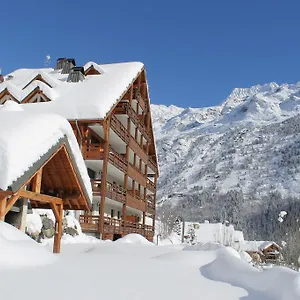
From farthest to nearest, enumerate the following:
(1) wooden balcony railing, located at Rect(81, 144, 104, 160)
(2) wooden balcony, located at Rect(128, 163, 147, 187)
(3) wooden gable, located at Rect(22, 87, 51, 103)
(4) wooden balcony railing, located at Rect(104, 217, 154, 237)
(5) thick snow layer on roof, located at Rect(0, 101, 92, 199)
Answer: (2) wooden balcony, located at Rect(128, 163, 147, 187), (4) wooden balcony railing, located at Rect(104, 217, 154, 237), (1) wooden balcony railing, located at Rect(81, 144, 104, 160), (3) wooden gable, located at Rect(22, 87, 51, 103), (5) thick snow layer on roof, located at Rect(0, 101, 92, 199)

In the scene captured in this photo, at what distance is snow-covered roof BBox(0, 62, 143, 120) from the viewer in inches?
860

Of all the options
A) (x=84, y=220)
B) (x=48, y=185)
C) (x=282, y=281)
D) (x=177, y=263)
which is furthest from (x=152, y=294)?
(x=84, y=220)

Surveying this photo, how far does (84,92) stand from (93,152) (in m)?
3.52

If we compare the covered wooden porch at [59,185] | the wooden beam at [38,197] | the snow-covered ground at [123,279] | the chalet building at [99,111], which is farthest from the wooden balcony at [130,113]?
the snow-covered ground at [123,279]

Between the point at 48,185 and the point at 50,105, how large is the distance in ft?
43.7

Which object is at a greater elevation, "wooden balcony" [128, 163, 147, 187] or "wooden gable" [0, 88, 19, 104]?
"wooden gable" [0, 88, 19, 104]

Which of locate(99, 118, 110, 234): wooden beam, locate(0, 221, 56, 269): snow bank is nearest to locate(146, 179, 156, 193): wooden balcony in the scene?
locate(99, 118, 110, 234): wooden beam

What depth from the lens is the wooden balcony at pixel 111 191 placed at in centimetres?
2397

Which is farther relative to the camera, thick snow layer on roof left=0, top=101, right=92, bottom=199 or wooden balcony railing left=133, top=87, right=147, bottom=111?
wooden balcony railing left=133, top=87, right=147, bottom=111

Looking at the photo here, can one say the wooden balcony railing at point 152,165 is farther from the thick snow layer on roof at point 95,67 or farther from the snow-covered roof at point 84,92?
the thick snow layer on roof at point 95,67

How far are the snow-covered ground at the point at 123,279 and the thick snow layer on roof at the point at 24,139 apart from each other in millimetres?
→ 1154

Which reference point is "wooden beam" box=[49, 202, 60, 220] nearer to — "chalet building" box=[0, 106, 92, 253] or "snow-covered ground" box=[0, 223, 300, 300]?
"chalet building" box=[0, 106, 92, 253]

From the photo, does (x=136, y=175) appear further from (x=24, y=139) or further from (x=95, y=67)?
(x=24, y=139)

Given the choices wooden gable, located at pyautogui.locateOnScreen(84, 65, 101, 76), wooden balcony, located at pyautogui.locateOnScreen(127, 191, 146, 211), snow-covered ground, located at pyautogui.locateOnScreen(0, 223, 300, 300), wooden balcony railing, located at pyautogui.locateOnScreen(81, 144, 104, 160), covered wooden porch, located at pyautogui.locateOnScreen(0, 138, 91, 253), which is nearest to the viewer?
snow-covered ground, located at pyautogui.locateOnScreen(0, 223, 300, 300)
